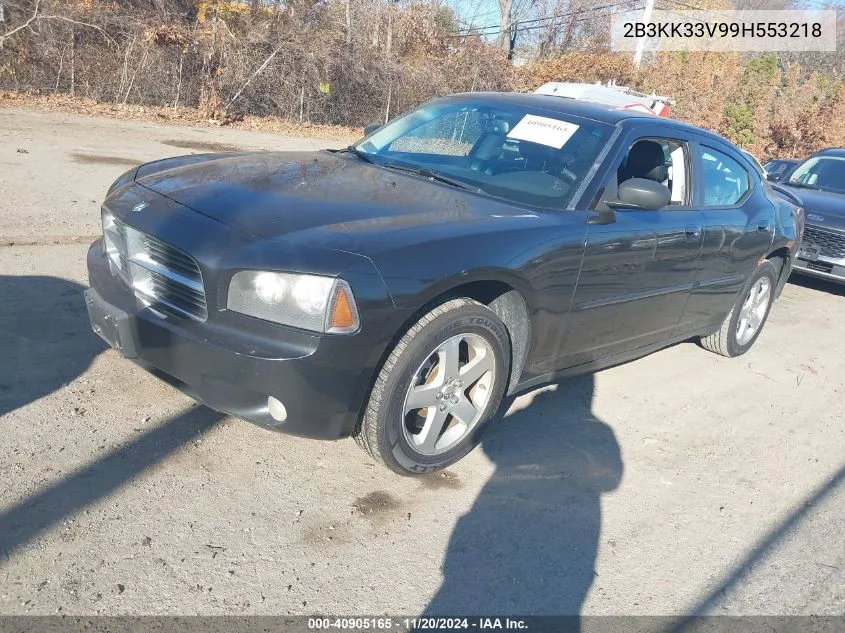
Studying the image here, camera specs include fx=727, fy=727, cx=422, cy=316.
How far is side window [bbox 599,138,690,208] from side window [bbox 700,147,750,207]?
0.70 ft

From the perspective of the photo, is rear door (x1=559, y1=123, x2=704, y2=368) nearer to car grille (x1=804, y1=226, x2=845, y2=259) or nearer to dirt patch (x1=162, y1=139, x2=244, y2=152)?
car grille (x1=804, y1=226, x2=845, y2=259)

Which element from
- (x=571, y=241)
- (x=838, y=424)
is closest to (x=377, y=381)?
(x=571, y=241)

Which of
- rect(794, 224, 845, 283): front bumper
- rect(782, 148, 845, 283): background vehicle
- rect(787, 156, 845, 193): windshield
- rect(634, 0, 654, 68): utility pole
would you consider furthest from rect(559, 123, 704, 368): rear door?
rect(634, 0, 654, 68): utility pole

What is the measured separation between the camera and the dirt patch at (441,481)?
3385mm

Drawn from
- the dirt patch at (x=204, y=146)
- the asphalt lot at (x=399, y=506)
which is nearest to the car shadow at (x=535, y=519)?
the asphalt lot at (x=399, y=506)

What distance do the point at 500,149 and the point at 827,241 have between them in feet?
18.8

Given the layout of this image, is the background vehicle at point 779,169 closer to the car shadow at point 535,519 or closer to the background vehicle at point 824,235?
the background vehicle at point 824,235

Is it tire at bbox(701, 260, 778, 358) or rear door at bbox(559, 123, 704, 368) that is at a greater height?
rear door at bbox(559, 123, 704, 368)

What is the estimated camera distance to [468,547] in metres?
2.98

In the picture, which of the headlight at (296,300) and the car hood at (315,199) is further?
the car hood at (315,199)

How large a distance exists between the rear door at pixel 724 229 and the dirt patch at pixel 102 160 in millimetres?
8232

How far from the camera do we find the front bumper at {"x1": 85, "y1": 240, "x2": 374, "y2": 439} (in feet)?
9.16

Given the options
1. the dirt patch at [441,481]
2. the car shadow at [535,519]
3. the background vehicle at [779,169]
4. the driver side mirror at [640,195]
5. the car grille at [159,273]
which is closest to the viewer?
the car shadow at [535,519]

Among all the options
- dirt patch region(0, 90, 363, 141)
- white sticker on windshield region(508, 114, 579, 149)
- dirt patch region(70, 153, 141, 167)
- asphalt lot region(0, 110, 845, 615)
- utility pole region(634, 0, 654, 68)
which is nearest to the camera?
asphalt lot region(0, 110, 845, 615)
